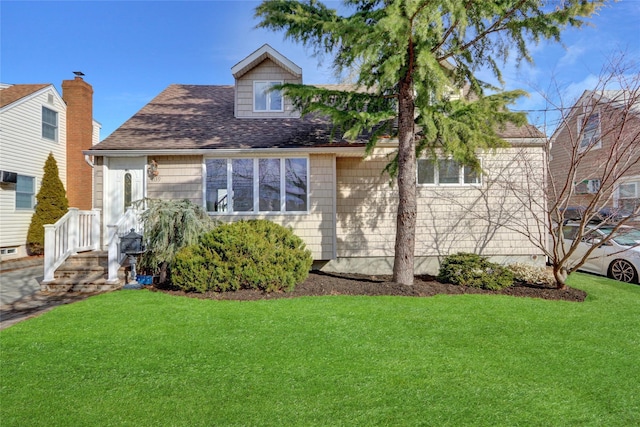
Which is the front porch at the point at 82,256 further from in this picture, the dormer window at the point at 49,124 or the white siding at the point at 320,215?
the dormer window at the point at 49,124

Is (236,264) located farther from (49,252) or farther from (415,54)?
(415,54)

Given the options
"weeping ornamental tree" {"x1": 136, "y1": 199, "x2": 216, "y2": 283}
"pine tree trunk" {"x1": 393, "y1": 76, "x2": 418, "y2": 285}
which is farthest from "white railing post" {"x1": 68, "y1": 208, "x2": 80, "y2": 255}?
"pine tree trunk" {"x1": 393, "y1": 76, "x2": 418, "y2": 285}

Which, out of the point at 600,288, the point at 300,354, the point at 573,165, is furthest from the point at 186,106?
the point at 600,288

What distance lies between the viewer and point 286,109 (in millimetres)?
10852

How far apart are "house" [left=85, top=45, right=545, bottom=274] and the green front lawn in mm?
3591

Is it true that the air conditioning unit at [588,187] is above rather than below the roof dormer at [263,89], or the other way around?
below

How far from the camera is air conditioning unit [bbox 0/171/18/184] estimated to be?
1268 centimetres

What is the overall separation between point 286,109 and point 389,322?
761 cm

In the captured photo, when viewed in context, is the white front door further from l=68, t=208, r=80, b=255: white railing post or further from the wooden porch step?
the wooden porch step

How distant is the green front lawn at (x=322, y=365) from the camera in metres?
2.95

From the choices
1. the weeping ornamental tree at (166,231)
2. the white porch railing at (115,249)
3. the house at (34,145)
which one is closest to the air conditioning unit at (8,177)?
the house at (34,145)

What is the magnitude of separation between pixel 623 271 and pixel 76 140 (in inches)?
814

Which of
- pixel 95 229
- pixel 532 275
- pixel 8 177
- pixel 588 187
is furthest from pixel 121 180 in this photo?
pixel 588 187

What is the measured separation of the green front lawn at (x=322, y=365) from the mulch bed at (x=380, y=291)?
0.76 metres
